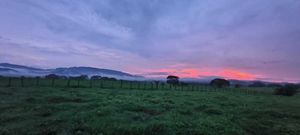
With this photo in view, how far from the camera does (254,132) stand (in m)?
10.3

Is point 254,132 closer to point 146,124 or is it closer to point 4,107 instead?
point 146,124

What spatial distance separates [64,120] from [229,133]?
8193mm

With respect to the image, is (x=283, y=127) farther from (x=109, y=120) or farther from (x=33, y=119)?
(x=33, y=119)

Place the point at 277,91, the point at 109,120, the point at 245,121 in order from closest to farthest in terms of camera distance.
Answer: the point at 109,120
the point at 245,121
the point at 277,91

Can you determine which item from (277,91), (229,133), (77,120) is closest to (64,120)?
(77,120)

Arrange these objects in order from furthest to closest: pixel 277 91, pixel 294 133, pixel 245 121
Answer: pixel 277 91
pixel 245 121
pixel 294 133

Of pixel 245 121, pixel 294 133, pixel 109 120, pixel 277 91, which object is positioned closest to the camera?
pixel 294 133

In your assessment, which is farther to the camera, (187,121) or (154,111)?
(154,111)

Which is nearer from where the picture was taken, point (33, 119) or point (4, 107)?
point (33, 119)

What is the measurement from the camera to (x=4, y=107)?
13617 mm

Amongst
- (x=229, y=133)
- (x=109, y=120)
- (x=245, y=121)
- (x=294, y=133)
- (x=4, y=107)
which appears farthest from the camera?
(x=4, y=107)

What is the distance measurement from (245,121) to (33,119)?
12.1 meters

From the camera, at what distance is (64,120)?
10.7 metres

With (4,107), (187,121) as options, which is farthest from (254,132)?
(4,107)
